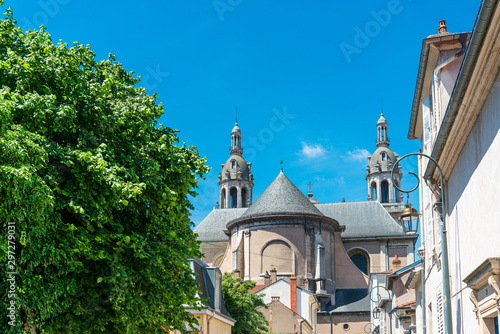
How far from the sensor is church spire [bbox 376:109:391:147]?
83.8 meters

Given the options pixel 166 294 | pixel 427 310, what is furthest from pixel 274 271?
pixel 166 294

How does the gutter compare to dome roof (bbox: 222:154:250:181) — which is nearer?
the gutter

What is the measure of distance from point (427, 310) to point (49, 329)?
384 inches

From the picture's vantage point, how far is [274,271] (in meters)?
52.8

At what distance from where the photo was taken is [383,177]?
262ft

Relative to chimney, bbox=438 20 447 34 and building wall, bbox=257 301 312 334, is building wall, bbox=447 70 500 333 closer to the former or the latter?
chimney, bbox=438 20 447 34

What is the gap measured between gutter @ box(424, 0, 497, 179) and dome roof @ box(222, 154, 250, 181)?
233 feet

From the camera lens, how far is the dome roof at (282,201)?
5666cm

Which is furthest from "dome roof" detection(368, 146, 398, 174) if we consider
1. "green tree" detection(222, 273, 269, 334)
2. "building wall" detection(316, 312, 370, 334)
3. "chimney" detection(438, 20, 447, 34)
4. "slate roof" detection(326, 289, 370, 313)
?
"chimney" detection(438, 20, 447, 34)

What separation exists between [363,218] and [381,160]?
15779 mm

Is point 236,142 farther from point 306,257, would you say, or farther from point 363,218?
point 306,257

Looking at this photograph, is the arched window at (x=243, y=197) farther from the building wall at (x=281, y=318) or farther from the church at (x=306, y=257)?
the building wall at (x=281, y=318)

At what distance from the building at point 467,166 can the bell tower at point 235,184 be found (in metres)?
67.0

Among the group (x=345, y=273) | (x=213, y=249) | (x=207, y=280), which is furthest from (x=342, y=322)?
(x=207, y=280)
